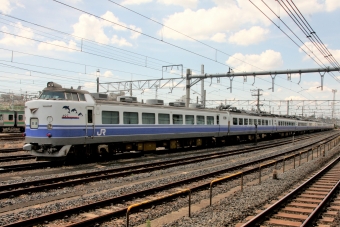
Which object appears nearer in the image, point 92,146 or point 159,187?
point 159,187

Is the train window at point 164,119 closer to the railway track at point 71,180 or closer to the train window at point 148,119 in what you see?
the train window at point 148,119

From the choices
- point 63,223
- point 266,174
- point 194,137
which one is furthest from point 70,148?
point 194,137

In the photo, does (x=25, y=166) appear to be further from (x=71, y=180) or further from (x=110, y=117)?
(x=110, y=117)

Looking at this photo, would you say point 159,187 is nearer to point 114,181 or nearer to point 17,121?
point 114,181

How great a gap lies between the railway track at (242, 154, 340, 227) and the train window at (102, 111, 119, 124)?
10350mm

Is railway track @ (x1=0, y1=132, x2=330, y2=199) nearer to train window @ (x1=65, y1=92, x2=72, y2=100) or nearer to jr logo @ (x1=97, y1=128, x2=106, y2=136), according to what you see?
jr logo @ (x1=97, y1=128, x2=106, y2=136)

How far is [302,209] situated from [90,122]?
11080mm

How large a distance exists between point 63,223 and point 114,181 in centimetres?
499

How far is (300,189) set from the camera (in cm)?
1193

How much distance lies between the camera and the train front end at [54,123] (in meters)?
15.3

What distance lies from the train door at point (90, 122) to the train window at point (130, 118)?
2.44m

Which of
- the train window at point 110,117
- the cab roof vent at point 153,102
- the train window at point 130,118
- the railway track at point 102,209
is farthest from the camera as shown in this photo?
the cab roof vent at point 153,102

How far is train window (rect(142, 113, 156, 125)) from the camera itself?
20391 mm

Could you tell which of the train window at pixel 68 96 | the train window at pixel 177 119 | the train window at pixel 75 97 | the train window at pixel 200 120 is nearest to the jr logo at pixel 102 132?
the train window at pixel 75 97
